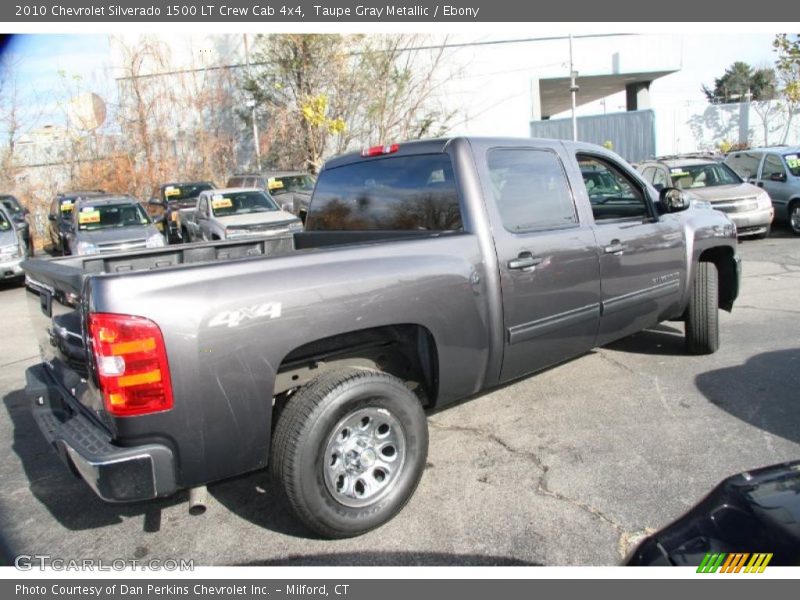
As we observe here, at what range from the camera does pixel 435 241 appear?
338 centimetres

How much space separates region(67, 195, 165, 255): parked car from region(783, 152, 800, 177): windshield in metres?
13.4

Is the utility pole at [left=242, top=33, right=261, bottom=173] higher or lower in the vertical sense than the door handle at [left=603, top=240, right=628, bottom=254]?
higher

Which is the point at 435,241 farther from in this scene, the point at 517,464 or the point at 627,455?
the point at 627,455

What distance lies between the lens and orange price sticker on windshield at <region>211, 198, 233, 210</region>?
13.6 m

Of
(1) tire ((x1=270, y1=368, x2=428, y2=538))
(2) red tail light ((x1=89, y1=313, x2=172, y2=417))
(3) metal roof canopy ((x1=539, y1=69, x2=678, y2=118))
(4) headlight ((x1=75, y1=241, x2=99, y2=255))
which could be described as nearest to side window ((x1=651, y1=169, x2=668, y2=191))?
(1) tire ((x1=270, y1=368, x2=428, y2=538))

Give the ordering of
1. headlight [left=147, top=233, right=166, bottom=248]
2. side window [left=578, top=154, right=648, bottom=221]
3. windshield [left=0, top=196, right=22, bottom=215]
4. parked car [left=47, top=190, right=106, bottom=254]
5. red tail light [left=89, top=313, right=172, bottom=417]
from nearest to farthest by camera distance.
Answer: red tail light [left=89, top=313, right=172, bottom=417] < side window [left=578, top=154, right=648, bottom=221] < headlight [left=147, top=233, right=166, bottom=248] < parked car [left=47, top=190, right=106, bottom=254] < windshield [left=0, top=196, right=22, bottom=215]

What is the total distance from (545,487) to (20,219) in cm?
1653

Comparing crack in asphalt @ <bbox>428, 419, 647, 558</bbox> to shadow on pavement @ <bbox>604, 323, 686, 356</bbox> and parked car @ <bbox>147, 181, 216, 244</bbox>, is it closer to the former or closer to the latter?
shadow on pavement @ <bbox>604, 323, 686, 356</bbox>

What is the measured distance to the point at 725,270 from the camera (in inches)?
223

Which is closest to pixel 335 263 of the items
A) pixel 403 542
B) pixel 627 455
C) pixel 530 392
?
pixel 403 542

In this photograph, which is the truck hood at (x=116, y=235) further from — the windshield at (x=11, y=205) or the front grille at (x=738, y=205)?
the front grille at (x=738, y=205)

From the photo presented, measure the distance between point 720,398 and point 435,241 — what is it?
2.69 metres

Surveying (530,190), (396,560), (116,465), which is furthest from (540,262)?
(116,465)

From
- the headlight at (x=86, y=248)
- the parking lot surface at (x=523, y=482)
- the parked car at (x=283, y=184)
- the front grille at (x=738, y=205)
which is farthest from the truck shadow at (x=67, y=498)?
the parked car at (x=283, y=184)
